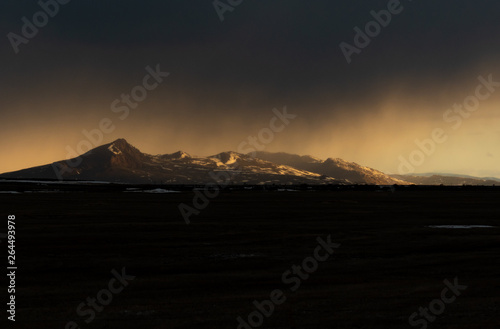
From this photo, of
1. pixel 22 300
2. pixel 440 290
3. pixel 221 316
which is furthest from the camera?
pixel 440 290

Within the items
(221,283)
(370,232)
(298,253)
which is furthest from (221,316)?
(370,232)

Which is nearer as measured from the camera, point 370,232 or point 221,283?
point 221,283

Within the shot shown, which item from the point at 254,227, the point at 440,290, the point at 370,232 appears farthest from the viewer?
the point at 254,227

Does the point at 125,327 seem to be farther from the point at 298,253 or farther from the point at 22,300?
the point at 298,253

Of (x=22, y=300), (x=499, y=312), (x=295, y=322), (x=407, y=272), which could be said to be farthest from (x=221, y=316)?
(x=407, y=272)

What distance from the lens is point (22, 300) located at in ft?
41.8

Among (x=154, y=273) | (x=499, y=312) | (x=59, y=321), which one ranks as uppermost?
(x=154, y=273)

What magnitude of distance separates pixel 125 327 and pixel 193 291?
142 inches

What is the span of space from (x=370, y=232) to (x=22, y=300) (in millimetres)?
22280

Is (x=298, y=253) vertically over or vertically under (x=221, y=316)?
over

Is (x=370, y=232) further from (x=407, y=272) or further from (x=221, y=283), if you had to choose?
(x=221, y=283)

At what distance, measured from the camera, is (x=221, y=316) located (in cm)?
1127

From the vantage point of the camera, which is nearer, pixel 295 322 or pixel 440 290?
pixel 295 322

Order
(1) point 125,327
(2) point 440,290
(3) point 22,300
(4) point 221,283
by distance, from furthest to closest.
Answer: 1. (4) point 221,283
2. (2) point 440,290
3. (3) point 22,300
4. (1) point 125,327
